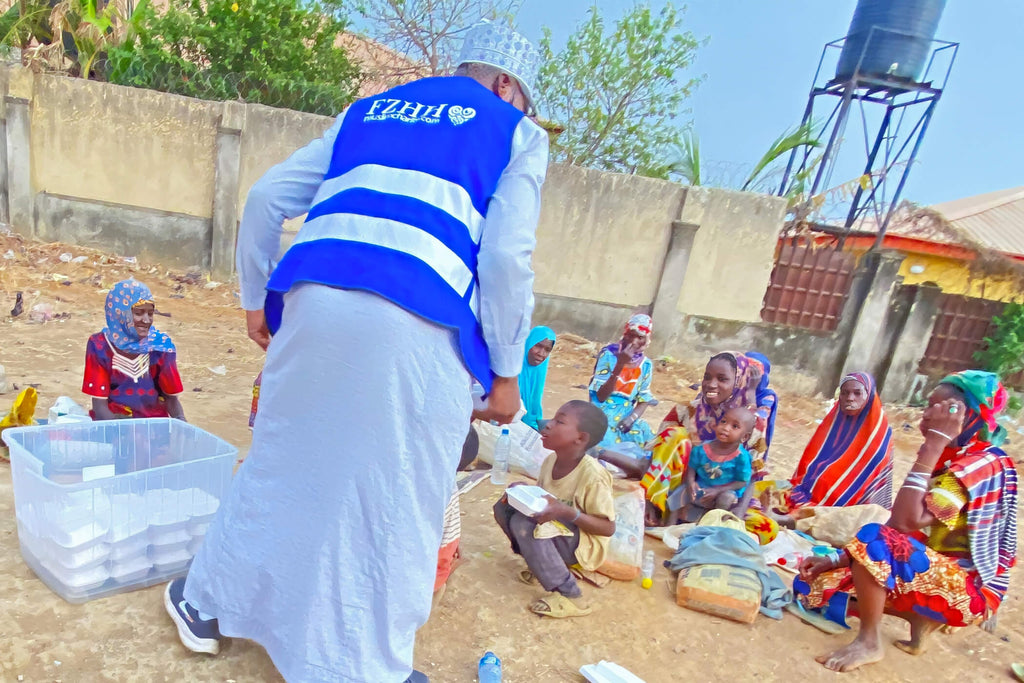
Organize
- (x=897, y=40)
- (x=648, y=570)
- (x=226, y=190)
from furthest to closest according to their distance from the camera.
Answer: (x=897, y=40)
(x=226, y=190)
(x=648, y=570)

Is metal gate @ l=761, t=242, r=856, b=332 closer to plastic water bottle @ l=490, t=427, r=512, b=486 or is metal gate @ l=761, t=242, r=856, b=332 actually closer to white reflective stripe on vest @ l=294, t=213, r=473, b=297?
plastic water bottle @ l=490, t=427, r=512, b=486

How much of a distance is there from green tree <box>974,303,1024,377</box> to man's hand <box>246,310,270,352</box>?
30.3 ft

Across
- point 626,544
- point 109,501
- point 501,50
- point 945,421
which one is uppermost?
point 501,50

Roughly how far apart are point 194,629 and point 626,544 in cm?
193

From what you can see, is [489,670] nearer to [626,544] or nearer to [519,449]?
[626,544]

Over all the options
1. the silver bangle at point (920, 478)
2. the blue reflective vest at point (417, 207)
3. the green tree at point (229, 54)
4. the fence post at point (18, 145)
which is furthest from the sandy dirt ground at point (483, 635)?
the green tree at point (229, 54)

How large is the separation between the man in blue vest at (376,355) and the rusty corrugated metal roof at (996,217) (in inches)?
534

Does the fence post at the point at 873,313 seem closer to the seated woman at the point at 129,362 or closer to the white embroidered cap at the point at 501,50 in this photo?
the white embroidered cap at the point at 501,50

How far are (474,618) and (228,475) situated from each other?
1178 mm

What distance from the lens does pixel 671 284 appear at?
848cm

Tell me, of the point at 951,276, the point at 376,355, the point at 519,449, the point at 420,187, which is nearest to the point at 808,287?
the point at 951,276

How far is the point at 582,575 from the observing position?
10.4 feet

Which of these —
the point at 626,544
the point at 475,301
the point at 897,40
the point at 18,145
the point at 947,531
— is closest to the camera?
the point at 475,301

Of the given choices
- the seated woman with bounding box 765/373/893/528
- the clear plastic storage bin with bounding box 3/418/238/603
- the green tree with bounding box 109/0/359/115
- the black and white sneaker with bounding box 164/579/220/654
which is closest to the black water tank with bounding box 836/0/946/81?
the seated woman with bounding box 765/373/893/528
